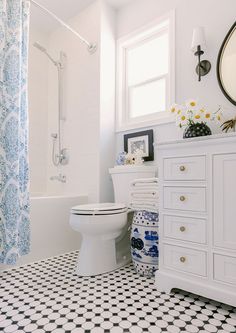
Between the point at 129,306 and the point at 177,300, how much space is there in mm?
291

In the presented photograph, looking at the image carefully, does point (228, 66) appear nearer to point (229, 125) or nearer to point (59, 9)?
point (229, 125)

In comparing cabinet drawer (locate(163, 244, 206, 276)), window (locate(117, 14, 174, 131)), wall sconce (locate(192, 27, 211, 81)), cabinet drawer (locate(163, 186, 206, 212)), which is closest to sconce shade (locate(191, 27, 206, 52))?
wall sconce (locate(192, 27, 211, 81))

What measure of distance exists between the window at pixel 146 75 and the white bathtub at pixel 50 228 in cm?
97

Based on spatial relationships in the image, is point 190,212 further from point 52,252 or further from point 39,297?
point 52,252

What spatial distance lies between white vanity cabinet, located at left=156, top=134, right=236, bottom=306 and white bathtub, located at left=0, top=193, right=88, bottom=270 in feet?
3.43

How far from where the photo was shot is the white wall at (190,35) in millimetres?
1920

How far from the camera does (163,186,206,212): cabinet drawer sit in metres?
1.43

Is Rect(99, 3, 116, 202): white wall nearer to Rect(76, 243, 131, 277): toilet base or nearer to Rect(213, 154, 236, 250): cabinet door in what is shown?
Rect(76, 243, 131, 277): toilet base

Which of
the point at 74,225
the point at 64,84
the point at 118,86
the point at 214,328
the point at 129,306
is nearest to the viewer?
the point at 214,328

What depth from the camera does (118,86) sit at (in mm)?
2678

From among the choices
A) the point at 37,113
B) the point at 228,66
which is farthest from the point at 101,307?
the point at 37,113

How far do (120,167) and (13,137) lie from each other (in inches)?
35.5

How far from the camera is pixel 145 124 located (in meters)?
2.38

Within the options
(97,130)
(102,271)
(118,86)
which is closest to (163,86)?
(118,86)
